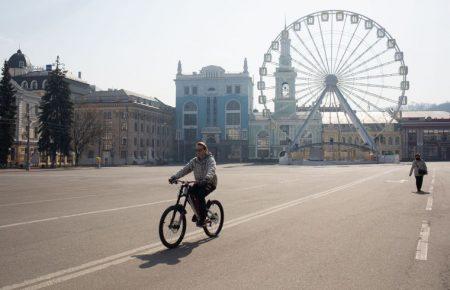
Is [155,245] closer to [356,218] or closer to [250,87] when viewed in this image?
[356,218]

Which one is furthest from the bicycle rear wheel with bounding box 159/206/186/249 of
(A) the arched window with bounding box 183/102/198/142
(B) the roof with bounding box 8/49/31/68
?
(B) the roof with bounding box 8/49/31/68

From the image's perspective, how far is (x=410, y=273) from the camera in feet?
20.0

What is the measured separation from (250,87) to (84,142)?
49039mm

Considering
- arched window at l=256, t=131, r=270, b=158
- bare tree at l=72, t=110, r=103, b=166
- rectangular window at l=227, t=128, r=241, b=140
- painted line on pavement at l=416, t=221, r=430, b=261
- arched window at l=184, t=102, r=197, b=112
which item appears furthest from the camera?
arched window at l=184, t=102, r=197, b=112

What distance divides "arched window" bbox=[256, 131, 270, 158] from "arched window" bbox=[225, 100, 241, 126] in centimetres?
628

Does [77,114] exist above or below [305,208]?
above

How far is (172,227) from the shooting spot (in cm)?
785

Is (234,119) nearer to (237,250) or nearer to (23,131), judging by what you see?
(23,131)

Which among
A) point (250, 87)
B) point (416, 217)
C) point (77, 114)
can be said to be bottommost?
point (416, 217)

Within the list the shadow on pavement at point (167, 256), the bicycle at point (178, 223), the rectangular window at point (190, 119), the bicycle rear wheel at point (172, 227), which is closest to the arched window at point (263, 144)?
the rectangular window at point (190, 119)

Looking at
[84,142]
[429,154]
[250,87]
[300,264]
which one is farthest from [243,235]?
[429,154]

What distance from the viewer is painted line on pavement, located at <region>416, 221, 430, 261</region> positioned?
7.11m

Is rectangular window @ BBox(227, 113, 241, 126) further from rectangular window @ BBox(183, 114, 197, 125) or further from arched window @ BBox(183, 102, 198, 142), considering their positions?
rectangular window @ BBox(183, 114, 197, 125)

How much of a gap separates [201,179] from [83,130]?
6952cm
